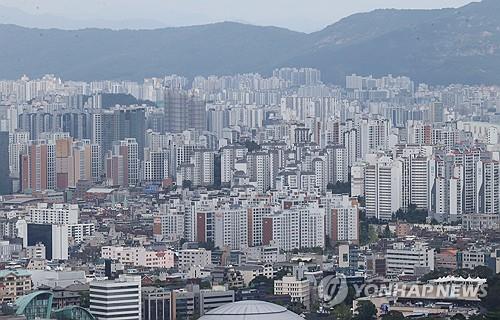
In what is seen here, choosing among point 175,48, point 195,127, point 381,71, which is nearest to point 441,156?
point 195,127

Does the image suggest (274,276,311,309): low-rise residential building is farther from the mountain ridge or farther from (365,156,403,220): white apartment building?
the mountain ridge

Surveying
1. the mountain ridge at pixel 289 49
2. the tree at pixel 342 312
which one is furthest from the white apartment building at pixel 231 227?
the mountain ridge at pixel 289 49

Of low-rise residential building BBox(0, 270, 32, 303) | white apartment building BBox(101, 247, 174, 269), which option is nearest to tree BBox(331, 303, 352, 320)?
low-rise residential building BBox(0, 270, 32, 303)

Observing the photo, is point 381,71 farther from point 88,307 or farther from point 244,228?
point 88,307

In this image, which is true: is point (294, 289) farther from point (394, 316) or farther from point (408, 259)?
point (408, 259)

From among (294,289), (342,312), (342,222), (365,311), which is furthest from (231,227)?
(365,311)

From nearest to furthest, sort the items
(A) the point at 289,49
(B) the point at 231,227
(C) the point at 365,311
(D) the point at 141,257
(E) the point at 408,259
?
1. (C) the point at 365,311
2. (E) the point at 408,259
3. (D) the point at 141,257
4. (B) the point at 231,227
5. (A) the point at 289,49

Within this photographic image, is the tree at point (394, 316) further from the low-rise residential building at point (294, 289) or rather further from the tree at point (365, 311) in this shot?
the low-rise residential building at point (294, 289)
